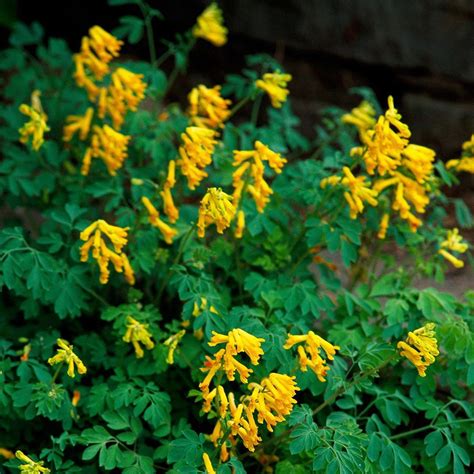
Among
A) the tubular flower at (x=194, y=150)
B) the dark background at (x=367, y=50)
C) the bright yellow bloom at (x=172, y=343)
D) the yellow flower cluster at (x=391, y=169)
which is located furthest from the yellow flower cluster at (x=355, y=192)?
the dark background at (x=367, y=50)

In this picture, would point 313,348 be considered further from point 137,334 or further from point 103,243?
point 103,243

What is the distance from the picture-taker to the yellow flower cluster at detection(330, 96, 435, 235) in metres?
3.11

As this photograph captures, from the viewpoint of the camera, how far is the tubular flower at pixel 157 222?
3.40 m

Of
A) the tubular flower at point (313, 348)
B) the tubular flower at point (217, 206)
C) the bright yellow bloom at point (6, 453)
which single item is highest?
the tubular flower at point (217, 206)

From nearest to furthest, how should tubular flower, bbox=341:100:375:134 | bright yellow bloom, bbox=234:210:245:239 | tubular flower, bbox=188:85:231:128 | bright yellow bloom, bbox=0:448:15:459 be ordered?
bright yellow bloom, bbox=0:448:15:459 < bright yellow bloom, bbox=234:210:245:239 < tubular flower, bbox=188:85:231:128 < tubular flower, bbox=341:100:375:134

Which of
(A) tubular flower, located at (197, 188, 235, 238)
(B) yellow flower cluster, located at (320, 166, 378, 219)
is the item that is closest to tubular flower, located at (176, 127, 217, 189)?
(A) tubular flower, located at (197, 188, 235, 238)

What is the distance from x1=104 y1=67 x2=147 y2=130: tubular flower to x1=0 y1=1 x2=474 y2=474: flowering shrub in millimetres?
12

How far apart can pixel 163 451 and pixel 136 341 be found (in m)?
0.45

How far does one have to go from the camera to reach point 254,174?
3.32 meters

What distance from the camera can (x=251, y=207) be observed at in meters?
3.67

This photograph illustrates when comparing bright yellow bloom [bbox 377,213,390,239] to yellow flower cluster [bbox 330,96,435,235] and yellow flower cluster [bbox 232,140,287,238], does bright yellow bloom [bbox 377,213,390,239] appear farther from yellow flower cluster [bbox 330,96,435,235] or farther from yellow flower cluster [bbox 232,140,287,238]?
yellow flower cluster [bbox 232,140,287,238]

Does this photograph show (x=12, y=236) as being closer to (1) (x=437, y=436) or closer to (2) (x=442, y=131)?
(1) (x=437, y=436)

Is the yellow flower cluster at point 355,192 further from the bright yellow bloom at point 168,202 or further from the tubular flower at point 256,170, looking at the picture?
the bright yellow bloom at point 168,202

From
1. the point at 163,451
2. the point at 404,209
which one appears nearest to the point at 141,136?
the point at 404,209
